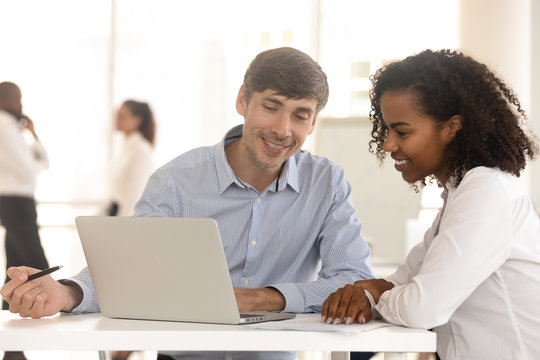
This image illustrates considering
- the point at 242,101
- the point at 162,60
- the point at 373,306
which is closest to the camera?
the point at 373,306

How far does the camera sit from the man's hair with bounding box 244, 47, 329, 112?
1.95 meters

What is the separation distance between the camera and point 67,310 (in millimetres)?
1504

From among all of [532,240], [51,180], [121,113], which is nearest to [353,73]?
[121,113]

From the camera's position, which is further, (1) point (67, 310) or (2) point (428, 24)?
(2) point (428, 24)

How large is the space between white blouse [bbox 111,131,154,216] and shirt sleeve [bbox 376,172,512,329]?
147 inches

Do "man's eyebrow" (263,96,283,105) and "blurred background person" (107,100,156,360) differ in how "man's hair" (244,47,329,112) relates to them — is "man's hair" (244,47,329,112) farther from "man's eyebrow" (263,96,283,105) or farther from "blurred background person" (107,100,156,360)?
"blurred background person" (107,100,156,360)

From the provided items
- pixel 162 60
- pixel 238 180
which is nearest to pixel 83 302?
pixel 238 180

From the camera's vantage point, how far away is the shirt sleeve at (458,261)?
1.36m

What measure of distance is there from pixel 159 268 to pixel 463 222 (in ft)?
1.88

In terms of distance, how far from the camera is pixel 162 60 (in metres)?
6.35

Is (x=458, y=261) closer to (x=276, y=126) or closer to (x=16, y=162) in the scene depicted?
(x=276, y=126)

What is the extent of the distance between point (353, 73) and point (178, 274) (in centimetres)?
532

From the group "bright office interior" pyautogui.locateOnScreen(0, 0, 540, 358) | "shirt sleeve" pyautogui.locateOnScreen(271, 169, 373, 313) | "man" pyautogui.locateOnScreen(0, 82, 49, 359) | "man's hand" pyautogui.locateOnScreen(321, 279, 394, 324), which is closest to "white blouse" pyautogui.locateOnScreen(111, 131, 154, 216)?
"man" pyautogui.locateOnScreen(0, 82, 49, 359)

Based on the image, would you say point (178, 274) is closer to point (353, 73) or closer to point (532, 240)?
point (532, 240)
